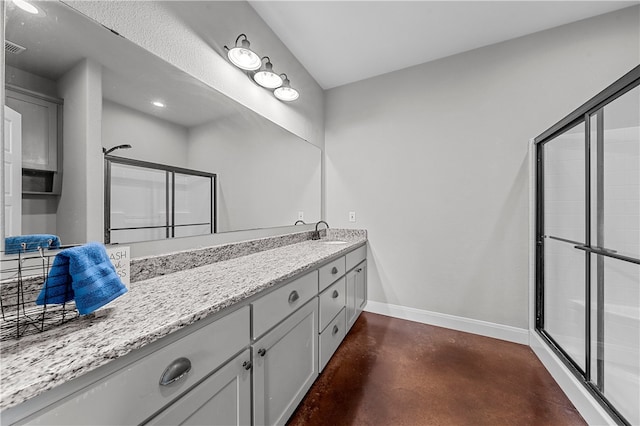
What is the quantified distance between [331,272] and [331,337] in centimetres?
47

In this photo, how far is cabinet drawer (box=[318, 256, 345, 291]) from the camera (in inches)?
63.5

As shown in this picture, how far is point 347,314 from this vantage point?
2076 mm

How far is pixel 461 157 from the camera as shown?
2262mm

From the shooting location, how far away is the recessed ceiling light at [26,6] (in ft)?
2.74

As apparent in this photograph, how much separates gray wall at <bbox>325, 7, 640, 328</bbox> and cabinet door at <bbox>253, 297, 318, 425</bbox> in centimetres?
139

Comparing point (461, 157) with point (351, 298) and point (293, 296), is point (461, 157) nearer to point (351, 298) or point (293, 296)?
point (351, 298)

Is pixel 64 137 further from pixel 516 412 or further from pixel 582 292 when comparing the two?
pixel 582 292

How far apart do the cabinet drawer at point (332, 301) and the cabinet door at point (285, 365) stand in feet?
0.33

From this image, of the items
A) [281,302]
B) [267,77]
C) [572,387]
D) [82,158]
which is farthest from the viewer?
[267,77]

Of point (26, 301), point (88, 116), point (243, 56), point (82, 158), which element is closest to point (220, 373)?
point (26, 301)

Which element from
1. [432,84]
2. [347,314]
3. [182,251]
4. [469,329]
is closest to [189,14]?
[182,251]

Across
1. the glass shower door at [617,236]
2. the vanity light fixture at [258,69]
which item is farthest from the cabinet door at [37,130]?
the glass shower door at [617,236]

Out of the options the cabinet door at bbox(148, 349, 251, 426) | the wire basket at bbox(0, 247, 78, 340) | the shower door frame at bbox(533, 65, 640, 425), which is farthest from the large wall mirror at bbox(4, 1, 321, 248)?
the shower door frame at bbox(533, 65, 640, 425)

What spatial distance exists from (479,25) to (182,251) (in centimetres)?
274
